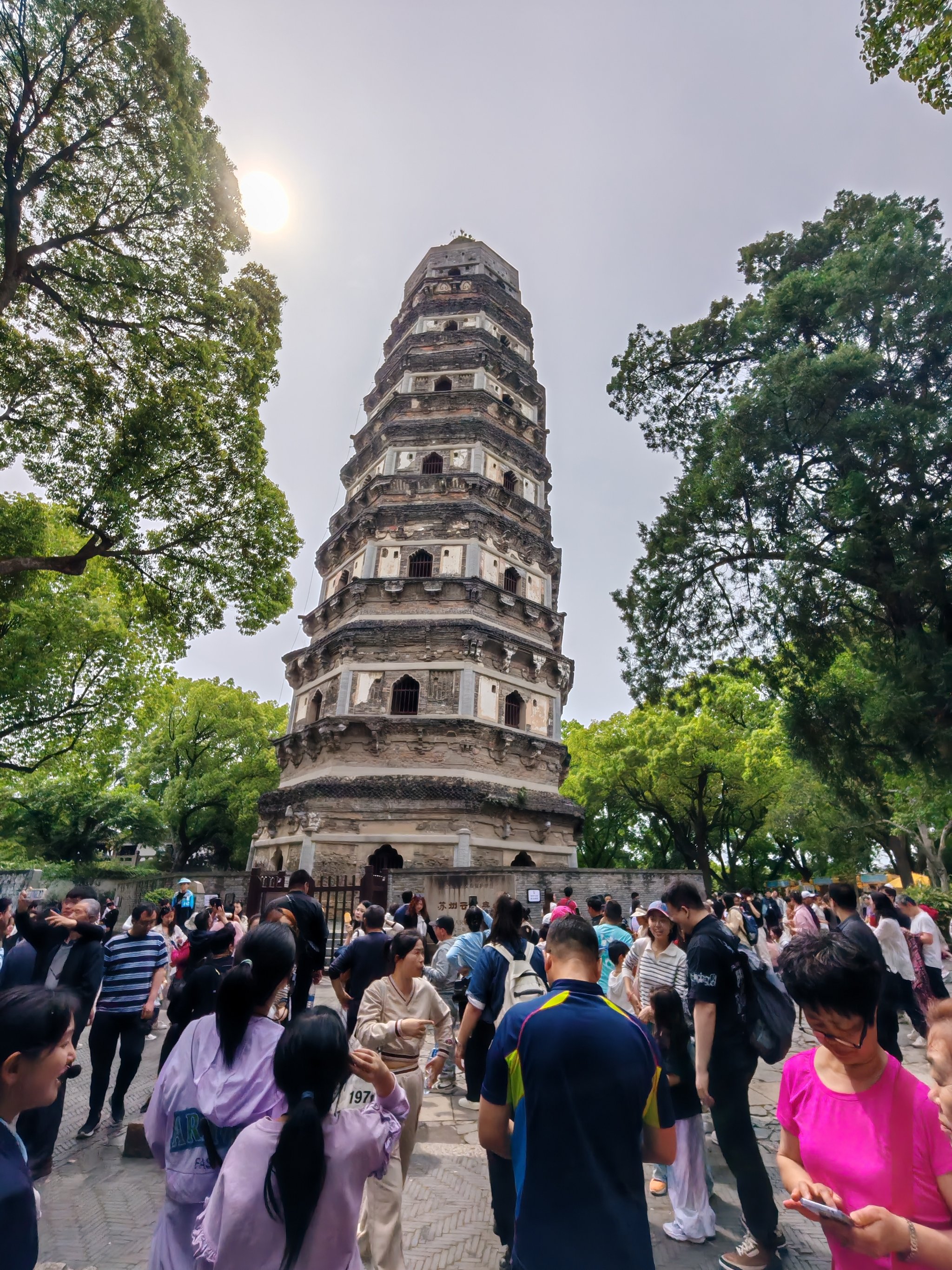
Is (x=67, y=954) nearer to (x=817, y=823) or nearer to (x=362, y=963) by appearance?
(x=362, y=963)

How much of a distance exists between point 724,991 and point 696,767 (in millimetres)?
25168

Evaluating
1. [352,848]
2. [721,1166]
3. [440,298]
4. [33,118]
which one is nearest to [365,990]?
[721,1166]

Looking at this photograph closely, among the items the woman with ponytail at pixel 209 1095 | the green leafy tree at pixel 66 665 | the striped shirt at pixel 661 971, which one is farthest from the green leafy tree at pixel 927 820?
the green leafy tree at pixel 66 665

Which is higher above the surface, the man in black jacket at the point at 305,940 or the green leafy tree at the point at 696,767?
the green leafy tree at the point at 696,767

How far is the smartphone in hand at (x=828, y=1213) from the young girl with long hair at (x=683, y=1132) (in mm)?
2096

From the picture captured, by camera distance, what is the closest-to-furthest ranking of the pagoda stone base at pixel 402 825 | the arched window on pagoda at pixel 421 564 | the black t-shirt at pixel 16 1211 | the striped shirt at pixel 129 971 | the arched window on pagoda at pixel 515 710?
the black t-shirt at pixel 16 1211
the striped shirt at pixel 129 971
the pagoda stone base at pixel 402 825
the arched window on pagoda at pixel 515 710
the arched window on pagoda at pixel 421 564

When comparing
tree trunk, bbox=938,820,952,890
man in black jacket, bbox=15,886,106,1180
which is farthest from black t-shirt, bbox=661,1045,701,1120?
tree trunk, bbox=938,820,952,890

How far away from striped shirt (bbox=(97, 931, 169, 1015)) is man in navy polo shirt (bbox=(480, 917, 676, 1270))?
4.16 meters

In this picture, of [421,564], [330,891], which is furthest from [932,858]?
[421,564]

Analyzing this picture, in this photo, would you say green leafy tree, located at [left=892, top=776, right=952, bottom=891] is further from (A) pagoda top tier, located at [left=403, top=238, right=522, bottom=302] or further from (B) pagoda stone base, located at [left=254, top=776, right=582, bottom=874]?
(A) pagoda top tier, located at [left=403, top=238, right=522, bottom=302]

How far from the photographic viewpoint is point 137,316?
33.6 ft

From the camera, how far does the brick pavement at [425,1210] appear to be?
11.0 ft

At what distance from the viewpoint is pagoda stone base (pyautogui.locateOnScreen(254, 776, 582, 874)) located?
53.2 feet

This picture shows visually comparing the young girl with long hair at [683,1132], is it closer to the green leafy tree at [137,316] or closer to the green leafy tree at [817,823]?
the green leafy tree at [137,316]
